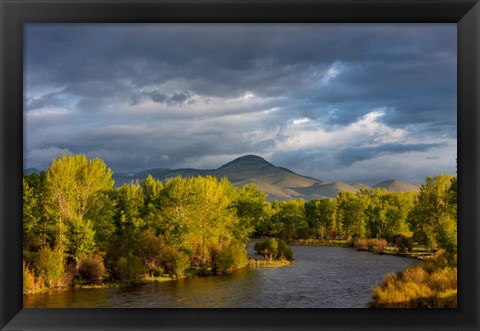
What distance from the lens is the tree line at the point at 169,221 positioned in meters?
12.0

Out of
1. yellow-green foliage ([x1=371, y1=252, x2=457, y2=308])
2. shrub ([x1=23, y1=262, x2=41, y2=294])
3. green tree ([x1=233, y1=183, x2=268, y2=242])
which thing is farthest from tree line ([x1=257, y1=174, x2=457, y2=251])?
yellow-green foliage ([x1=371, y1=252, x2=457, y2=308])

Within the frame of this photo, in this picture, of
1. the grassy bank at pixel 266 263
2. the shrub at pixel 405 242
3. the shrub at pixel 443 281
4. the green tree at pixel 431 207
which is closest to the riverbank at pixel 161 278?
the grassy bank at pixel 266 263

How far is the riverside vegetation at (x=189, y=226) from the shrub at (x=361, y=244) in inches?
2.2

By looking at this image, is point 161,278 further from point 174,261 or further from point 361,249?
point 361,249

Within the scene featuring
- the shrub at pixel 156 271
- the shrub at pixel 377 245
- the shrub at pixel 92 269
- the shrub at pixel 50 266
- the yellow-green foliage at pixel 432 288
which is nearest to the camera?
the yellow-green foliage at pixel 432 288

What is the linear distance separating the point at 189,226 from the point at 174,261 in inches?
59.0

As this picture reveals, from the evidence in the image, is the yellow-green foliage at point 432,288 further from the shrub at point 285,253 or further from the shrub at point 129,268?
the shrub at point 285,253

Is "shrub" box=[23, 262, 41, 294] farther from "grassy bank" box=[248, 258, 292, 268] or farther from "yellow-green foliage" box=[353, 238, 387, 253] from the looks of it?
"yellow-green foliage" box=[353, 238, 387, 253]

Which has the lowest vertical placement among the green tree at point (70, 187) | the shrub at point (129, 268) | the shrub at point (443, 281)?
the shrub at point (129, 268)

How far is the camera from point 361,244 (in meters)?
22.6

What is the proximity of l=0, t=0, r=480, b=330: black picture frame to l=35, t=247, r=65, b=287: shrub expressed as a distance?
8.19 m

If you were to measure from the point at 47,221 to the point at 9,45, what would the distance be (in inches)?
411

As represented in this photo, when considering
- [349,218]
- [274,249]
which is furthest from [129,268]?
[349,218]

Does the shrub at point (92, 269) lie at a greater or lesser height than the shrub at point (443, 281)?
lesser
